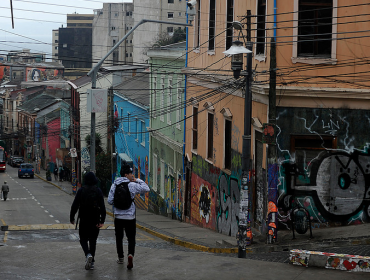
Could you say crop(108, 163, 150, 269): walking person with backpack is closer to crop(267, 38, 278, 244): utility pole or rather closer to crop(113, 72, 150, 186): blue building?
crop(267, 38, 278, 244): utility pole

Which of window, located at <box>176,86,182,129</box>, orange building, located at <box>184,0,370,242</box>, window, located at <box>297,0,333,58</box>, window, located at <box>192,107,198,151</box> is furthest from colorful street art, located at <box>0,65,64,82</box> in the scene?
window, located at <box>297,0,333,58</box>

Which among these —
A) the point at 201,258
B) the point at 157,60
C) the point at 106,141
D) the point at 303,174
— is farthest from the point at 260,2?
the point at 106,141

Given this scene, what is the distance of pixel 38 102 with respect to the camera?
8562cm

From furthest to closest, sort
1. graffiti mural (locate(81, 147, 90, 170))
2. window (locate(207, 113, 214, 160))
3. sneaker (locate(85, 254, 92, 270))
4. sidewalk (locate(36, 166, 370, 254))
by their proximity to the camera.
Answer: graffiti mural (locate(81, 147, 90, 170)), window (locate(207, 113, 214, 160)), sidewalk (locate(36, 166, 370, 254)), sneaker (locate(85, 254, 92, 270))

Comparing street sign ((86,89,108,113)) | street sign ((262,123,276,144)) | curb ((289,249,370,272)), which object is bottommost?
curb ((289,249,370,272))

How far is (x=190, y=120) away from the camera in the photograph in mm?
23578

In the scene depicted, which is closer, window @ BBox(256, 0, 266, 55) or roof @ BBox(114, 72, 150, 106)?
window @ BBox(256, 0, 266, 55)

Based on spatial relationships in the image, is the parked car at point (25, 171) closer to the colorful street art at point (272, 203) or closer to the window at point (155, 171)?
the window at point (155, 171)

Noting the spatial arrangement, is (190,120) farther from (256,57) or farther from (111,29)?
(111,29)

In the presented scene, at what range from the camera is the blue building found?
1331 inches

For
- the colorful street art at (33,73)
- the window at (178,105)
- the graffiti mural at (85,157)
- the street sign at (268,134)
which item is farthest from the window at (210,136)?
the colorful street art at (33,73)

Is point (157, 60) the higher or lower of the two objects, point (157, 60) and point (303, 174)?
the higher

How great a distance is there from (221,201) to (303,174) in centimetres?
512

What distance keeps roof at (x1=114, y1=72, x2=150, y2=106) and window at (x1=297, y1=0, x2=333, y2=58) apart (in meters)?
18.4
